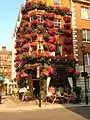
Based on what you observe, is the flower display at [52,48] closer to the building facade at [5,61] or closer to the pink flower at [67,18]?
the pink flower at [67,18]

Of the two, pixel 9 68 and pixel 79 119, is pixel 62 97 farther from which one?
pixel 9 68

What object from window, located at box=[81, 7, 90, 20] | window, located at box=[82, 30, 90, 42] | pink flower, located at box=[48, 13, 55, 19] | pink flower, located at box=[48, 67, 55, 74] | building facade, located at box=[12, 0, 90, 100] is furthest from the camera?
window, located at box=[81, 7, 90, 20]

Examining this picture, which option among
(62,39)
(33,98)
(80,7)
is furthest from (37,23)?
(33,98)

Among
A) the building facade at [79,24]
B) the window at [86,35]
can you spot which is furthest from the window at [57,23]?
the window at [86,35]

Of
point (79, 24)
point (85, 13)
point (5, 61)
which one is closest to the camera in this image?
point (79, 24)

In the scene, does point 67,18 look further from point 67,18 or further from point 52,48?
point 52,48

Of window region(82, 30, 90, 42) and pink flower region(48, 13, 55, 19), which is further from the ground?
pink flower region(48, 13, 55, 19)

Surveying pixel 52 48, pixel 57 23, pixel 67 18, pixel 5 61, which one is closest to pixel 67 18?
pixel 67 18

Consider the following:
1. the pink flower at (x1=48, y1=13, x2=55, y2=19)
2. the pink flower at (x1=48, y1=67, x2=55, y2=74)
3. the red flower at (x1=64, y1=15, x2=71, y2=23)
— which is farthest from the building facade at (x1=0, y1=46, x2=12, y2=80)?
the pink flower at (x1=48, y1=67, x2=55, y2=74)

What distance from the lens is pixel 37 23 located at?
3322 centimetres

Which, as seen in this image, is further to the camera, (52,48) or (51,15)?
(51,15)

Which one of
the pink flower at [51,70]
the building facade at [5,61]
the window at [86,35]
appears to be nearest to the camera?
the pink flower at [51,70]

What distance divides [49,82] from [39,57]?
2.88 m

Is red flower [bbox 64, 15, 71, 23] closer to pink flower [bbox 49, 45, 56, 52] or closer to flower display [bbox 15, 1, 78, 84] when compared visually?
flower display [bbox 15, 1, 78, 84]
